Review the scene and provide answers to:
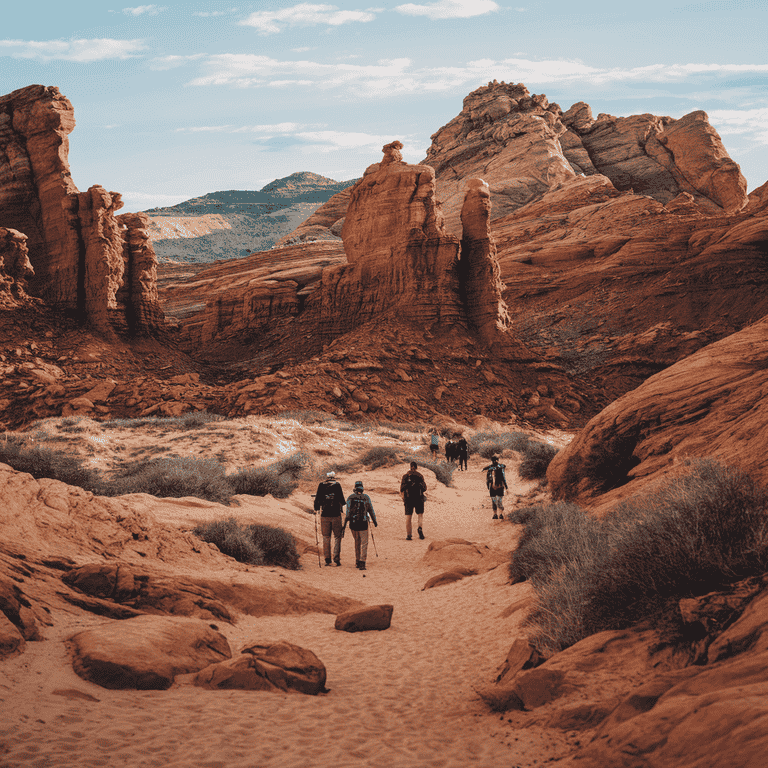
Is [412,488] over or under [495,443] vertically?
over

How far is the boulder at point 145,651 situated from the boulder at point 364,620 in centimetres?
180

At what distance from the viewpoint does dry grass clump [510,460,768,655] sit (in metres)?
4.47

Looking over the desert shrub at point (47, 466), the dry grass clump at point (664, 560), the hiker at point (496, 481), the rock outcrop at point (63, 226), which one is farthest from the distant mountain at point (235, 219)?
the dry grass clump at point (664, 560)

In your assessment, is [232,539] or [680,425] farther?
[232,539]

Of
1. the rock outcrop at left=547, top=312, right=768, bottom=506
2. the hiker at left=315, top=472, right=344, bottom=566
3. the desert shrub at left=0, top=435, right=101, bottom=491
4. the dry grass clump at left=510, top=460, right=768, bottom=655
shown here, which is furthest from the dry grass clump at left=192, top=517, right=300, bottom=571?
the dry grass clump at left=510, top=460, right=768, bottom=655

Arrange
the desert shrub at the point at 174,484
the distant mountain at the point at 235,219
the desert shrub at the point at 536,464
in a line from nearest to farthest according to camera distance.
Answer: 1. the desert shrub at the point at 174,484
2. the desert shrub at the point at 536,464
3. the distant mountain at the point at 235,219

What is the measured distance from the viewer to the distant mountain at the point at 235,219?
119m

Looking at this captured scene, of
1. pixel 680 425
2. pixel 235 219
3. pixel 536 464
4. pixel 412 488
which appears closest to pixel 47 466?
pixel 412 488

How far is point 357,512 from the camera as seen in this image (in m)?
11.4

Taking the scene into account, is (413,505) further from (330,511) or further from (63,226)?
(63,226)

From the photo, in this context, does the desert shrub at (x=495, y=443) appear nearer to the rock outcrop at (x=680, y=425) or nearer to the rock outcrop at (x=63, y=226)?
the rock outcrop at (x=680, y=425)

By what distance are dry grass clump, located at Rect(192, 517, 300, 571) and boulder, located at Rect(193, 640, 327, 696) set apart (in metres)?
4.64

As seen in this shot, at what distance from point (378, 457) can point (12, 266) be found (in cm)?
2431

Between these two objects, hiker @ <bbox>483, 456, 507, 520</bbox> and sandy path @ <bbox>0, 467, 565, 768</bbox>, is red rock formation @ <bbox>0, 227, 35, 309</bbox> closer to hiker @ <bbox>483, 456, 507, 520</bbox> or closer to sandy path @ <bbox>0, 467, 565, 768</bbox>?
hiker @ <bbox>483, 456, 507, 520</bbox>
